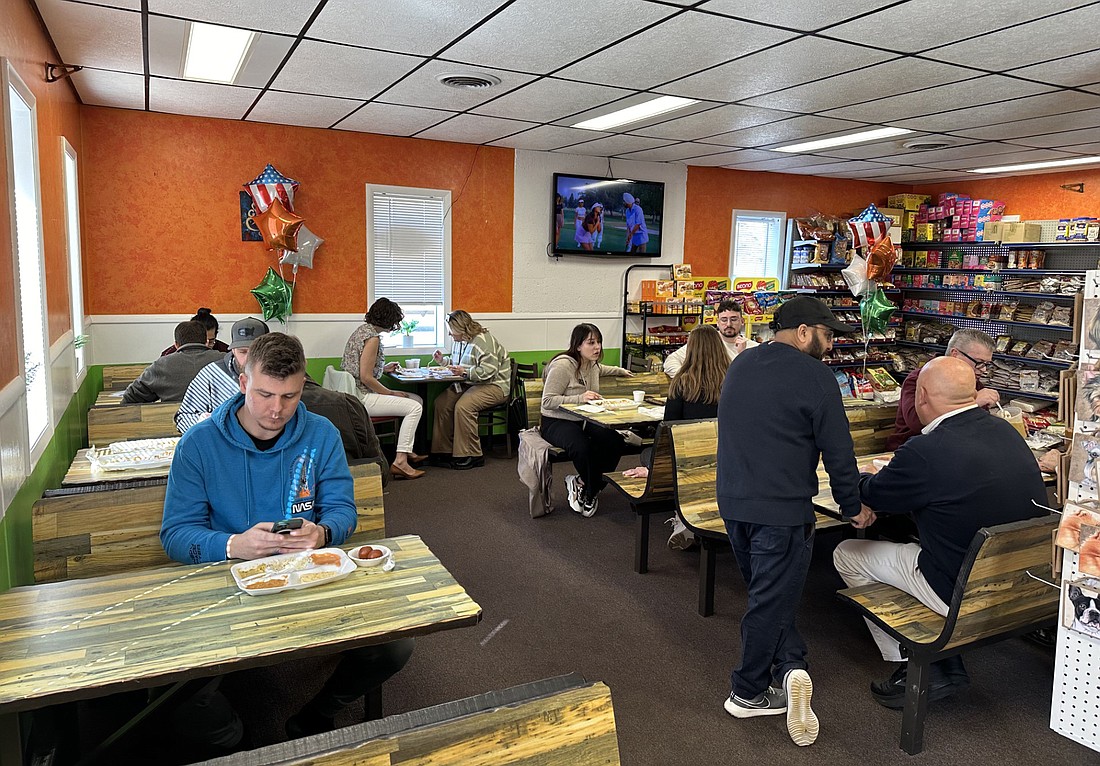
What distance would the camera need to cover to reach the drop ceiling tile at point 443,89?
4.47 m

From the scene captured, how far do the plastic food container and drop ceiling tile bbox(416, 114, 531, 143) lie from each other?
4.45 m

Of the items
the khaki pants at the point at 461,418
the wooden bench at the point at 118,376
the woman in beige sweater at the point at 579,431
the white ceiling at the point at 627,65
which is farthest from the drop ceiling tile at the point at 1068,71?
the wooden bench at the point at 118,376

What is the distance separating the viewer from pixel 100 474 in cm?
315

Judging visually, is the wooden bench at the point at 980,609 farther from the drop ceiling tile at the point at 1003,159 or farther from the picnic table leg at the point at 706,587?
the drop ceiling tile at the point at 1003,159

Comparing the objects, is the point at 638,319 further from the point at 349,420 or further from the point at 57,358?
the point at 57,358

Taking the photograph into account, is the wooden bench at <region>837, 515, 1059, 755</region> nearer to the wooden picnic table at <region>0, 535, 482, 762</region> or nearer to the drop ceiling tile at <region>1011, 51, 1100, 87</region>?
the wooden picnic table at <region>0, 535, 482, 762</region>

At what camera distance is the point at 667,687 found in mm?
3125

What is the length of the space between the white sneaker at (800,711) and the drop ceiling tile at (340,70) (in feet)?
12.1

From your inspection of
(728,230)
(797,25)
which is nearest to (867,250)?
(728,230)

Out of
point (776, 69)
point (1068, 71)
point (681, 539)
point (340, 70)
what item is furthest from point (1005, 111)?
point (340, 70)

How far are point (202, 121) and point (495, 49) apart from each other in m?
3.32

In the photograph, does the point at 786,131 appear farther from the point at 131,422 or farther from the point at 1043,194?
the point at 131,422

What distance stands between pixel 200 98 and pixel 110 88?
0.56 meters

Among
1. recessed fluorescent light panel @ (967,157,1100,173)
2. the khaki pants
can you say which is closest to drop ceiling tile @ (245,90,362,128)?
the khaki pants
